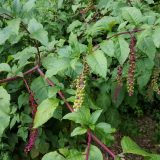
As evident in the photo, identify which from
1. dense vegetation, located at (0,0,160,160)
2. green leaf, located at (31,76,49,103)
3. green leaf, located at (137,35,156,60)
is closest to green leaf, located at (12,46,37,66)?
dense vegetation, located at (0,0,160,160)

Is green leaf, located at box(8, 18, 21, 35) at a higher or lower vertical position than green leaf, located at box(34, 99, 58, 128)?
higher

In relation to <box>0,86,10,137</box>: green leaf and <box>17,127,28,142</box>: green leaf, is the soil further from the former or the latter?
<box>0,86,10,137</box>: green leaf

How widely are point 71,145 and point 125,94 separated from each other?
61cm

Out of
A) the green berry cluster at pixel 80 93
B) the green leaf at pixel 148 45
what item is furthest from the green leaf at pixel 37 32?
the green leaf at pixel 148 45

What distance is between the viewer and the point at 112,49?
1.92 metres

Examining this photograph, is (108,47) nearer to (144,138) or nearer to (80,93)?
(80,93)

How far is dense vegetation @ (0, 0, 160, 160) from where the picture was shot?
6.10ft

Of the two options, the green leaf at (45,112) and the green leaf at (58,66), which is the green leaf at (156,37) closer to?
the green leaf at (58,66)

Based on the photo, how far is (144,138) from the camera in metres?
5.88

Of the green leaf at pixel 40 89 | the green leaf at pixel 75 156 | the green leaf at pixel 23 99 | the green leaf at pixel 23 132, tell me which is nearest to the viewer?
the green leaf at pixel 75 156

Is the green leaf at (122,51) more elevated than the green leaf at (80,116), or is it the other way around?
the green leaf at (122,51)

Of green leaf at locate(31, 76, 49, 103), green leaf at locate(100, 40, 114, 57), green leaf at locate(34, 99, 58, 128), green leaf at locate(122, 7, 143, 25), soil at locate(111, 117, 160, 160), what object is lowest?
soil at locate(111, 117, 160, 160)

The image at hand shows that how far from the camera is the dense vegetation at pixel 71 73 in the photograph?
→ 1.86 meters

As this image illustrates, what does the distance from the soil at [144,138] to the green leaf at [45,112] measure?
351 cm
